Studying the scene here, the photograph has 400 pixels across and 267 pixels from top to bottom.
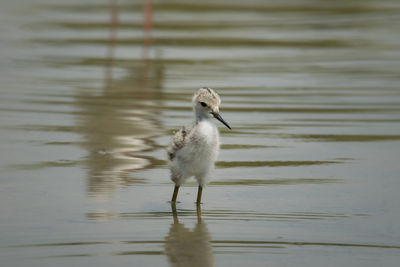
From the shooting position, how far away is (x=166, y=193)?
7918mm

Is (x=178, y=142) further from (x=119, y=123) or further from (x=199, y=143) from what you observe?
(x=119, y=123)

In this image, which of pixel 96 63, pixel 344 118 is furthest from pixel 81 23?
pixel 344 118

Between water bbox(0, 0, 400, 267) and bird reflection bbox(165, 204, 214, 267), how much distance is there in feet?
0.05

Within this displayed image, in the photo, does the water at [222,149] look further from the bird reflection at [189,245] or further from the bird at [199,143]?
the bird at [199,143]

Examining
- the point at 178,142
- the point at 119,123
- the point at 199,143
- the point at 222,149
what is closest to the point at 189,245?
the point at 199,143

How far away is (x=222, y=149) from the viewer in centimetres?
984

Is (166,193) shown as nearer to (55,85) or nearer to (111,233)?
(111,233)

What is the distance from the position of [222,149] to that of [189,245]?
11.7ft

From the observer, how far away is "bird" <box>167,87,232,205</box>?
6.99 meters

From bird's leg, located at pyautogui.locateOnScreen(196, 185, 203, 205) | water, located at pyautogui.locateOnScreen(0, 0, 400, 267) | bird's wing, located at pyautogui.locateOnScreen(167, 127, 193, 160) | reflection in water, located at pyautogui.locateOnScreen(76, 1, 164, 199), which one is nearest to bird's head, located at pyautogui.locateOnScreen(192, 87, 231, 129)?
bird's wing, located at pyautogui.locateOnScreen(167, 127, 193, 160)

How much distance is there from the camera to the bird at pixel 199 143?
6.99 m

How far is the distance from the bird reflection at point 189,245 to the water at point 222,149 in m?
0.01

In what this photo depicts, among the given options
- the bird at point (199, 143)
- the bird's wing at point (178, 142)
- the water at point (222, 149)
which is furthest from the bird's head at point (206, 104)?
the water at point (222, 149)

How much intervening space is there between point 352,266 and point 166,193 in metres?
2.44
